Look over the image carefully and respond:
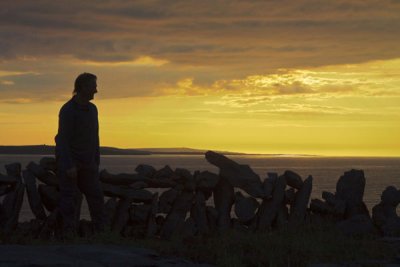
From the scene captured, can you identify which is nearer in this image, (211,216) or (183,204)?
(183,204)

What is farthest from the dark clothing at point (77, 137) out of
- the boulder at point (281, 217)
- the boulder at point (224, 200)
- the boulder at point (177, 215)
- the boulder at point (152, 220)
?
the boulder at point (281, 217)

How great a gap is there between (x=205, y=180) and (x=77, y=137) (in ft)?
10.1

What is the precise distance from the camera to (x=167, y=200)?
1350 cm

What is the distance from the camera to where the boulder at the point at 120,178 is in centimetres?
1334

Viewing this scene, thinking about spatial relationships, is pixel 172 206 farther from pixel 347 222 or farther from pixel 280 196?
pixel 347 222

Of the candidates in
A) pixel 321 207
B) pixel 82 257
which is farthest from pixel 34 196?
pixel 321 207

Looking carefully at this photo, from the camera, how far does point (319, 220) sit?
1427cm

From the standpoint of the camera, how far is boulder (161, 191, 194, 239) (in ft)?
43.0

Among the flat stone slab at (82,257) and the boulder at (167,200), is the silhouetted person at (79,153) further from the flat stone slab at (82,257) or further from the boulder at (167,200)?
the flat stone slab at (82,257)

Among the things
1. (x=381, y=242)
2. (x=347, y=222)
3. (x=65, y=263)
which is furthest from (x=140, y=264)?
(x=347, y=222)

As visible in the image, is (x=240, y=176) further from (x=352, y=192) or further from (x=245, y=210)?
(x=352, y=192)

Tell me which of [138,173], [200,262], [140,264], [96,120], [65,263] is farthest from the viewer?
[138,173]

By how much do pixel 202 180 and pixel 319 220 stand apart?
2.52 metres

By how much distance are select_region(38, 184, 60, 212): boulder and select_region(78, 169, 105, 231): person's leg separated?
3.22 ft
